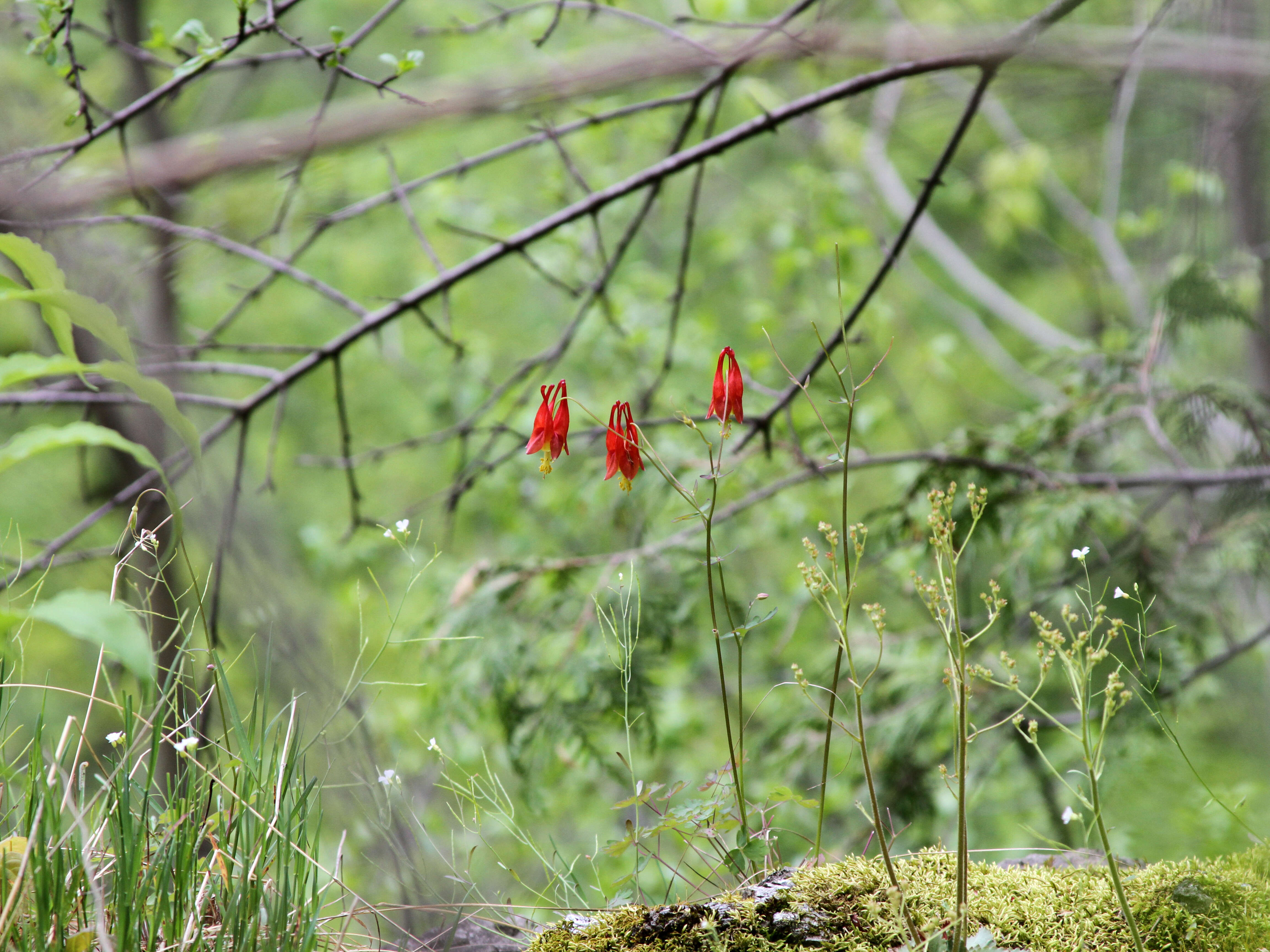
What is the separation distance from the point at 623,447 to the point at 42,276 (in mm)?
565

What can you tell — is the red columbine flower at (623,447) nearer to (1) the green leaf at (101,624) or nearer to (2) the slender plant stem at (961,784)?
(2) the slender plant stem at (961,784)

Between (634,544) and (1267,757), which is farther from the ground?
(1267,757)

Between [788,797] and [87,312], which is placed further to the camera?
[788,797]

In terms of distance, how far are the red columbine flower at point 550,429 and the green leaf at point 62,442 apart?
0.42 m

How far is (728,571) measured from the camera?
160 inches

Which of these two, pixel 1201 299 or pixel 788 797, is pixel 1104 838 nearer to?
pixel 788 797

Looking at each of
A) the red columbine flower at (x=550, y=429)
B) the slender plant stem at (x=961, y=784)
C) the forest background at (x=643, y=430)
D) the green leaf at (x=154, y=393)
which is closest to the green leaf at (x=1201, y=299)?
the forest background at (x=643, y=430)

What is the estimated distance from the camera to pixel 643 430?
2.32 m

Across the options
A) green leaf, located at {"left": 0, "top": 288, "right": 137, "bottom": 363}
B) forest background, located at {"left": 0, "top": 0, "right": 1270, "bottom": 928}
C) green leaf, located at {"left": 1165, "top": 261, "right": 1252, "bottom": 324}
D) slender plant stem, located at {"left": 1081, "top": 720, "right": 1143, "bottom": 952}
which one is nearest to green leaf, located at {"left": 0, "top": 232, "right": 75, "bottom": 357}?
green leaf, located at {"left": 0, "top": 288, "right": 137, "bottom": 363}

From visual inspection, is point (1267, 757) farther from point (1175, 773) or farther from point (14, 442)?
point (14, 442)

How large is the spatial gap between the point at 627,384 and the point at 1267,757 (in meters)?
3.04

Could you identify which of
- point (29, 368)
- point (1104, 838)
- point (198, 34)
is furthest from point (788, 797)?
point (198, 34)

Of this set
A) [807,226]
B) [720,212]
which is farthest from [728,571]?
[720,212]

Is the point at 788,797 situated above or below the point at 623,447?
below
